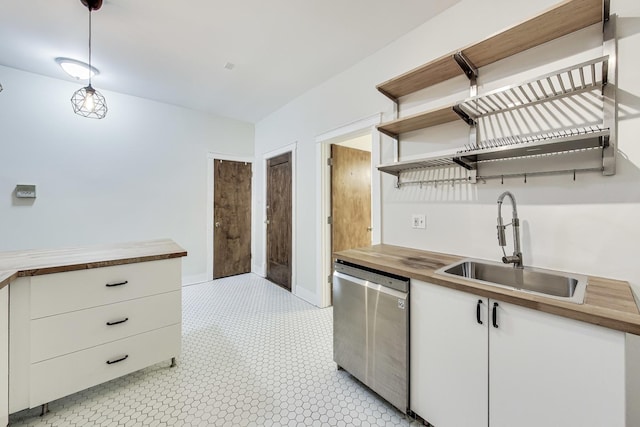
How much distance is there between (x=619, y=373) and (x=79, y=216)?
4.65 m

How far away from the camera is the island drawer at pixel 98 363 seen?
1433 millimetres

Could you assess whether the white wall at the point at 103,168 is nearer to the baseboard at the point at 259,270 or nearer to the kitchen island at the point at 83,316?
the baseboard at the point at 259,270

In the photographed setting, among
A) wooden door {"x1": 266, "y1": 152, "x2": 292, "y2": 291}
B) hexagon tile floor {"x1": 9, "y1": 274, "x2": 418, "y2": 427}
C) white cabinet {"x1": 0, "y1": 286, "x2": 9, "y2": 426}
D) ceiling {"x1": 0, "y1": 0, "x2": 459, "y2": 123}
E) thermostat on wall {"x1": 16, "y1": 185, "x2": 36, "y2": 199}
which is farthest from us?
wooden door {"x1": 266, "y1": 152, "x2": 292, "y2": 291}

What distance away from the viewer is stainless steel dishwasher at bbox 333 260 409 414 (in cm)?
144

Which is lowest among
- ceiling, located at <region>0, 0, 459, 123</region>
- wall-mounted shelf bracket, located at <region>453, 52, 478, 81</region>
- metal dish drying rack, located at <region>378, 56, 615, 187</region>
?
metal dish drying rack, located at <region>378, 56, 615, 187</region>

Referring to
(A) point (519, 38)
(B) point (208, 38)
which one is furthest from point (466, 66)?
(B) point (208, 38)

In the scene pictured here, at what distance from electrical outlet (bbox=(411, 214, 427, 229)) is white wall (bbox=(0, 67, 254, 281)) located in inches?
131

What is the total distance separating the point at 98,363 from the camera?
160 centimetres

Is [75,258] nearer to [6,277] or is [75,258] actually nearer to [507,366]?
[6,277]

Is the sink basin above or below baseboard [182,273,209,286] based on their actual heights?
above

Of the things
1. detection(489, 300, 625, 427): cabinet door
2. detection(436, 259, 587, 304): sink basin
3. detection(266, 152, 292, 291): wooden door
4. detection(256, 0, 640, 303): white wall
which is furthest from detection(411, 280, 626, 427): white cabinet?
detection(266, 152, 292, 291): wooden door

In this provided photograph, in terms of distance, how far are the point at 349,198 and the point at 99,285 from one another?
2.56m

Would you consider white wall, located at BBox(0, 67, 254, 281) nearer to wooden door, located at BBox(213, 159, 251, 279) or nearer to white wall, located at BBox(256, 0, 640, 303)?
wooden door, located at BBox(213, 159, 251, 279)

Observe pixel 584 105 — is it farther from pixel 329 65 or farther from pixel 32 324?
pixel 32 324
